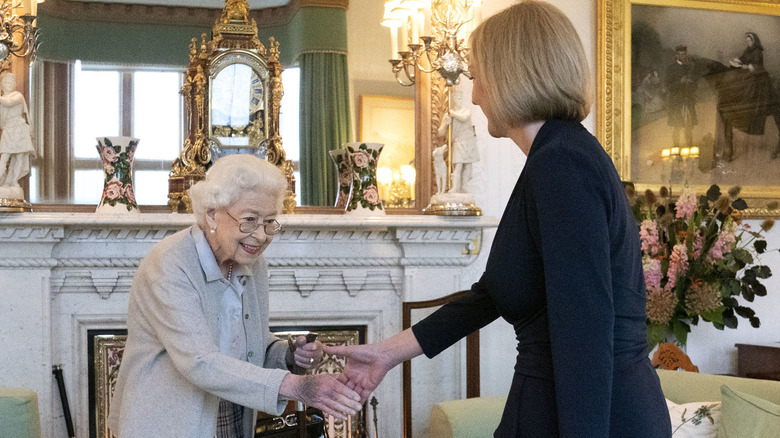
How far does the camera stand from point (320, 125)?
421 centimetres

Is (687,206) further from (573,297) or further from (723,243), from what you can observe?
(573,297)

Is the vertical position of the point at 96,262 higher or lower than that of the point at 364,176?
lower

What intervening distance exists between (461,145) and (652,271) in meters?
1.11

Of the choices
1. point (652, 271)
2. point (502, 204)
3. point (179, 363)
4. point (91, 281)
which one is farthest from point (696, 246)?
point (91, 281)

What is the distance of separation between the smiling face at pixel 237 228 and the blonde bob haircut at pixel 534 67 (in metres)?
0.92

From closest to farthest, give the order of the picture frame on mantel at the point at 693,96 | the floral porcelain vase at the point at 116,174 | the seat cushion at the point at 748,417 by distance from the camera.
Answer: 1. the seat cushion at the point at 748,417
2. the floral porcelain vase at the point at 116,174
3. the picture frame on mantel at the point at 693,96

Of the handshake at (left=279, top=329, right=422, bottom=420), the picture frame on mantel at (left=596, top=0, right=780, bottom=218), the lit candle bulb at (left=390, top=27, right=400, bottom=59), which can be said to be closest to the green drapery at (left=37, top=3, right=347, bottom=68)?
the lit candle bulb at (left=390, top=27, right=400, bottom=59)

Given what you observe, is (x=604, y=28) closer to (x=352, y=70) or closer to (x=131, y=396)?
(x=352, y=70)

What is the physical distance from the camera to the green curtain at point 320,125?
4184 mm

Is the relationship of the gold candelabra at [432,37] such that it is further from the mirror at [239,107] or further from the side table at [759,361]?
the side table at [759,361]

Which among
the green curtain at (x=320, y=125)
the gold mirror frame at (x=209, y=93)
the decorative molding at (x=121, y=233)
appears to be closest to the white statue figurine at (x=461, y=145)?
the green curtain at (x=320, y=125)

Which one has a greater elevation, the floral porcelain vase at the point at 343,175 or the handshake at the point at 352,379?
the floral porcelain vase at the point at 343,175

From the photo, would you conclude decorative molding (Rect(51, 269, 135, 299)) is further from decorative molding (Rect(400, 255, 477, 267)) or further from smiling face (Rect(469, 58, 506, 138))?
smiling face (Rect(469, 58, 506, 138))

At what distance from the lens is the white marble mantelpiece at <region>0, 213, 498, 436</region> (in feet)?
12.4
